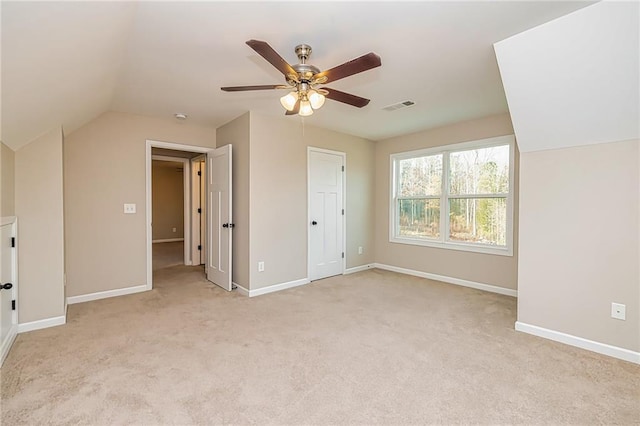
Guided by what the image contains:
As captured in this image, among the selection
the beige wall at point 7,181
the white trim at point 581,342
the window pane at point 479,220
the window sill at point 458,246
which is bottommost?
the white trim at point 581,342

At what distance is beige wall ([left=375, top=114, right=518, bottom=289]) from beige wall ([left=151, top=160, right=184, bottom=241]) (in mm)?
6233

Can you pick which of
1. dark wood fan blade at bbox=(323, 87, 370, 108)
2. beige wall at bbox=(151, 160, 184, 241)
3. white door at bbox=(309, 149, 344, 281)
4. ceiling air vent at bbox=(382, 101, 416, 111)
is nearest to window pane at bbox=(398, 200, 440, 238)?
white door at bbox=(309, 149, 344, 281)

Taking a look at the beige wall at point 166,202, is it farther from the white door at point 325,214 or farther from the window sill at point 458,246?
the window sill at point 458,246

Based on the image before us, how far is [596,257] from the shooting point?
8.09 feet

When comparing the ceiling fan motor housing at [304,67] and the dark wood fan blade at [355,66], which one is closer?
the dark wood fan blade at [355,66]

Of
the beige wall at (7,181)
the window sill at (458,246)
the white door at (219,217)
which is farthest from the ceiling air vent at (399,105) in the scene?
the beige wall at (7,181)

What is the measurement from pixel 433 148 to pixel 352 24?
316cm

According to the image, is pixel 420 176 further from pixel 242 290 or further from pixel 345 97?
pixel 242 290

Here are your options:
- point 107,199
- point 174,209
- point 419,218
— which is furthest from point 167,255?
point 419,218

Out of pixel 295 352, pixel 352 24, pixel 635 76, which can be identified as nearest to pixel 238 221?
pixel 295 352

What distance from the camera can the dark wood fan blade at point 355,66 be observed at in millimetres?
1729

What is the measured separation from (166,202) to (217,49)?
7.91 metres

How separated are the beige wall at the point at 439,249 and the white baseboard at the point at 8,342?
479cm

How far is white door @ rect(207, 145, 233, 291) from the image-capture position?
4074 millimetres
